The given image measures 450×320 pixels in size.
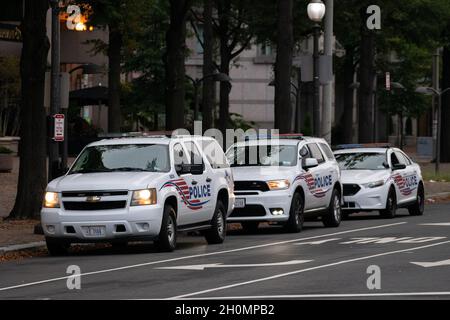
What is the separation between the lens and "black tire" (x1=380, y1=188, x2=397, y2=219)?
31.0m

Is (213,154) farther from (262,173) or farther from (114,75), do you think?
(114,75)

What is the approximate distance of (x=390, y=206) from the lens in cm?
3112

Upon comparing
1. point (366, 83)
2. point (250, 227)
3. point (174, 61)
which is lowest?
point (250, 227)

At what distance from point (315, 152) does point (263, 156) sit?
4.63 ft

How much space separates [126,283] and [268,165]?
10686mm

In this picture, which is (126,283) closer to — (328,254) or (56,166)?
(328,254)

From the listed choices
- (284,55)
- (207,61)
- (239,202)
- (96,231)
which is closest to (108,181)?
(96,231)

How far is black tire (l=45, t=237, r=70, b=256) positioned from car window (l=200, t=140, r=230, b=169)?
3.18 m

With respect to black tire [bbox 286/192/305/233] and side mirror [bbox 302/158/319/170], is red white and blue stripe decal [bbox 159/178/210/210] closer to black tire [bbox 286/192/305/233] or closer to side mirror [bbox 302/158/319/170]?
black tire [bbox 286/192/305/233]

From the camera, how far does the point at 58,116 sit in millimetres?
25562

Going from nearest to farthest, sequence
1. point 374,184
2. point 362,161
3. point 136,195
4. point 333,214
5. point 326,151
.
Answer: point 136,195
point 333,214
point 326,151
point 374,184
point 362,161

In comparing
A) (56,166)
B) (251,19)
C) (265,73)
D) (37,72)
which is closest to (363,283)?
(56,166)

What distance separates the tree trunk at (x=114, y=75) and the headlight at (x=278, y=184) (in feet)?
59.8

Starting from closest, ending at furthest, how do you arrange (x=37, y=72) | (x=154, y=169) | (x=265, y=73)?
(x=154, y=169)
(x=37, y=72)
(x=265, y=73)
